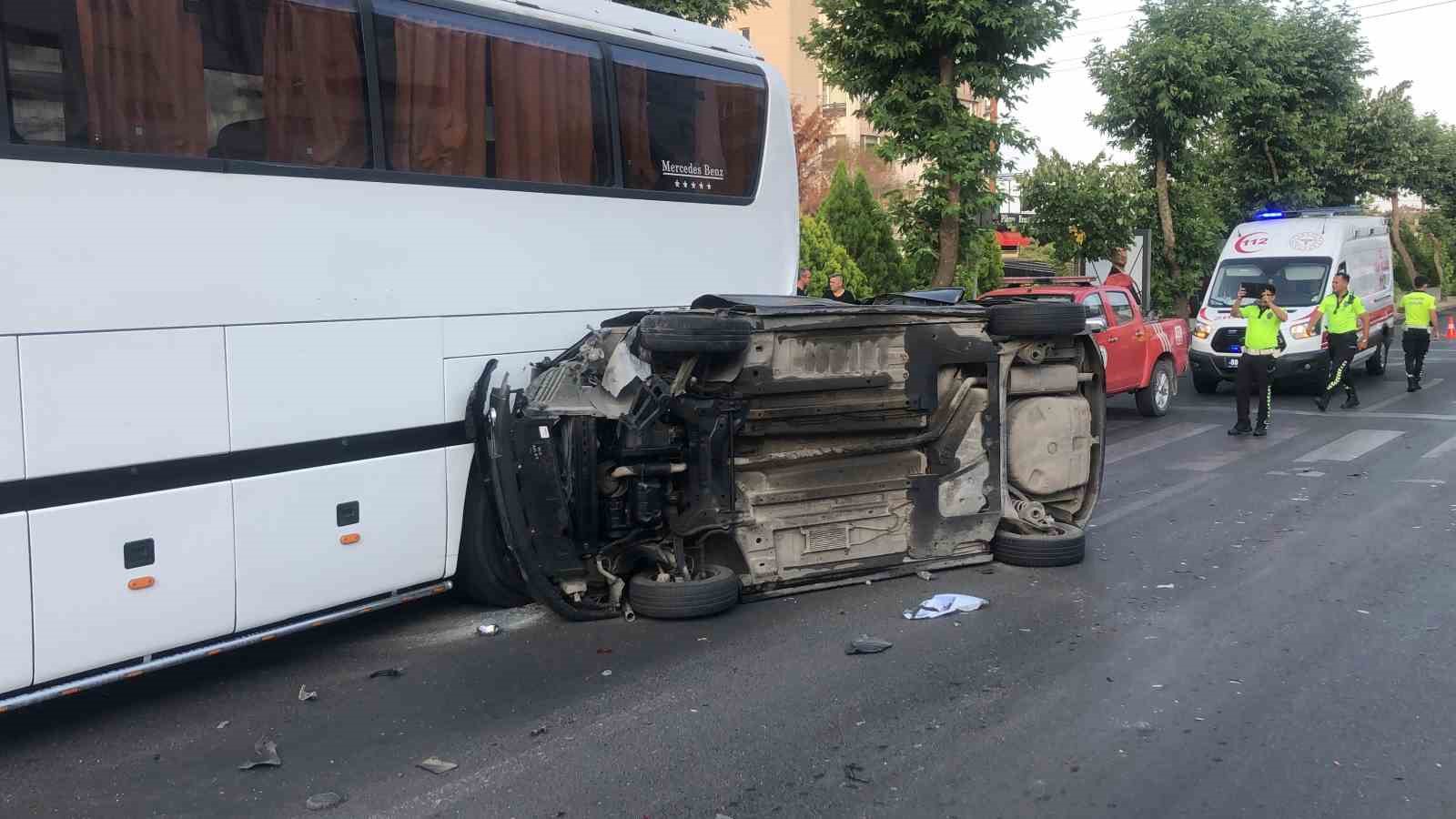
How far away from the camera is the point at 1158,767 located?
4.64 meters

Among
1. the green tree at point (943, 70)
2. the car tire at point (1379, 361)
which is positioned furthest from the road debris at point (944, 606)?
the car tire at point (1379, 361)

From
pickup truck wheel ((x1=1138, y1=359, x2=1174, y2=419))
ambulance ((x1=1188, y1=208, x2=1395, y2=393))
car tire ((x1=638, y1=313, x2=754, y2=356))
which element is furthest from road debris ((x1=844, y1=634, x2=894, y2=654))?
ambulance ((x1=1188, y1=208, x2=1395, y2=393))

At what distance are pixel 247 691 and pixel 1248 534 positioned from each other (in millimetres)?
7042

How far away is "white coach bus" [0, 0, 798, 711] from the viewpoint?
471 cm

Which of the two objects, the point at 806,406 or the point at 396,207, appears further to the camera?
the point at 806,406

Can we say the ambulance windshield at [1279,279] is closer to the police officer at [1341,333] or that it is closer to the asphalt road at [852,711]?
the police officer at [1341,333]

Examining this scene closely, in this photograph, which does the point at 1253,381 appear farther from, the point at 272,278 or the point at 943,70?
the point at 272,278

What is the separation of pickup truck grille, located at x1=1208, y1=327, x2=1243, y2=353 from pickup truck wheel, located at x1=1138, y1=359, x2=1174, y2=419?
7.22 feet

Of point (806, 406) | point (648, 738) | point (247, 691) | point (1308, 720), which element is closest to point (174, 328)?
point (247, 691)

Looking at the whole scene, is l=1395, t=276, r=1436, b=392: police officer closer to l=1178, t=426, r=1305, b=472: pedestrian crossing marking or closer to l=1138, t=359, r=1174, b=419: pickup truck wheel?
l=1138, t=359, r=1174, b=419: pickup truck wheel

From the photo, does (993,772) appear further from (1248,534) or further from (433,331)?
(1248,534)

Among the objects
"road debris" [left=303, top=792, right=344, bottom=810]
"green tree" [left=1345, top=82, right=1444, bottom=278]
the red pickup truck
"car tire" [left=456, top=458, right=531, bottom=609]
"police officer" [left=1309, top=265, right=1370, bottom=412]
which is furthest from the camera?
"green tree" [left=1345, top=82, right=1444, bottom=278]

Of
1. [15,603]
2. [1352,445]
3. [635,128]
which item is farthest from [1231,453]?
[15,603]

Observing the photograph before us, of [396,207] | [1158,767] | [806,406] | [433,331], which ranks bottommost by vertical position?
[1158,767]
